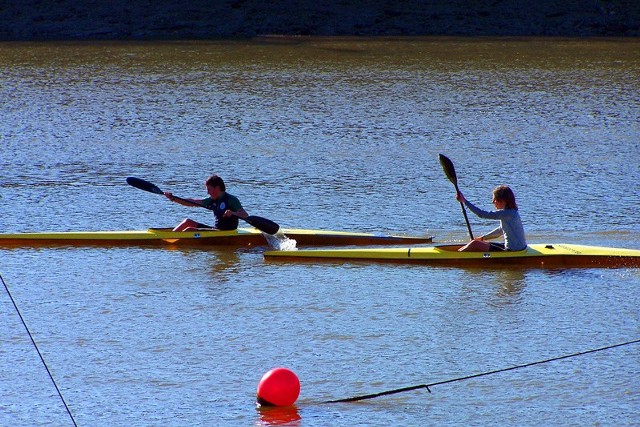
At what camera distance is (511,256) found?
9.48 m

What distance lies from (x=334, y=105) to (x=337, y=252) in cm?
829

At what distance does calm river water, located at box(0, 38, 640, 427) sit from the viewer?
6.92 metres

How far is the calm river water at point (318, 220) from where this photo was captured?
6.92m

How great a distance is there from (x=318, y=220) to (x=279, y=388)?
4887mm

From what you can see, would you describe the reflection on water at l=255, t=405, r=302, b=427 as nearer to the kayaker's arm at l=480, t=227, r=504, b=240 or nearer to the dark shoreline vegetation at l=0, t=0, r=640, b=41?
the kayaker's arm at l=480, t=227, r=504, b=240

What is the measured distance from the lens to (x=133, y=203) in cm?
1223

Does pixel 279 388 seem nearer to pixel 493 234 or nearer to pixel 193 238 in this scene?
pixel 493 234

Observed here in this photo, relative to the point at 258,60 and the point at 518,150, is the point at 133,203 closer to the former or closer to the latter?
the point at 518,150

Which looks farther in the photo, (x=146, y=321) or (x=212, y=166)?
(x=212, y=166)

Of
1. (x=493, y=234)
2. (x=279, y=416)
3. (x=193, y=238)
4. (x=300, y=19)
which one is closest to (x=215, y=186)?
(x=193, y=238)

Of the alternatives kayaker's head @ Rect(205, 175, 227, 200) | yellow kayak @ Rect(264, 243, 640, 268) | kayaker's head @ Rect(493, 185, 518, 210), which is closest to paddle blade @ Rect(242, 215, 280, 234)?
kayaker's head @ Rect(205, 175, 227, 200)

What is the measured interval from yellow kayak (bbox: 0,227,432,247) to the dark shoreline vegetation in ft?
46.9

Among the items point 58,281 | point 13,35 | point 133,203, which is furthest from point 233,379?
point 13,35

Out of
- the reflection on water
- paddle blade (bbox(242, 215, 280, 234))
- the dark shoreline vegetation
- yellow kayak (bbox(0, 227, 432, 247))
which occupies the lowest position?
the reflection on water
